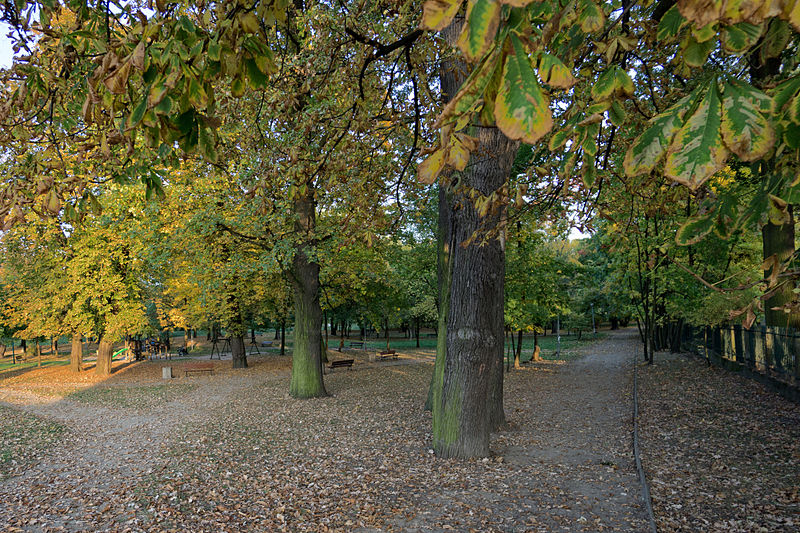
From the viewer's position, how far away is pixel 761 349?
39.1 feet

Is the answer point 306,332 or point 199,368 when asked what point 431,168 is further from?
point 199,368

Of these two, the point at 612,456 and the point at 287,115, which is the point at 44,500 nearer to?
the point at 287,115

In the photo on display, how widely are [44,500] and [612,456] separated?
8627 mm

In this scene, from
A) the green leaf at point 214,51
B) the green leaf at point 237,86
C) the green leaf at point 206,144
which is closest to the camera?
the green leaf at point 214,51

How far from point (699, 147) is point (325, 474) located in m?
7.47

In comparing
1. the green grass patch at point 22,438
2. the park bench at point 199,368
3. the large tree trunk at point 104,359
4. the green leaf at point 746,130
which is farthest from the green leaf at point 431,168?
the large tree trunk at point 104,359

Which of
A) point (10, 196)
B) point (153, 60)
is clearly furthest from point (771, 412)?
point (10, 196)

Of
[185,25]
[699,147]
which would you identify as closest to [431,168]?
[699,147]

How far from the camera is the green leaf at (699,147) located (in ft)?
3.47

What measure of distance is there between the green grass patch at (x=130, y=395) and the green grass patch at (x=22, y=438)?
2175mm

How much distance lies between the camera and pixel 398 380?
719 inches

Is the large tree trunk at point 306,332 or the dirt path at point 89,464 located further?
the large tree trunk at point 306,332

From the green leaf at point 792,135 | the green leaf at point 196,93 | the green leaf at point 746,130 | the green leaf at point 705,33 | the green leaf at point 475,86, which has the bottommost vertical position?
the green leaf at point 746,130

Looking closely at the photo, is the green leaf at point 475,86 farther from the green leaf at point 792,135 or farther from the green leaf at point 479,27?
the green leaf at point 792,135
